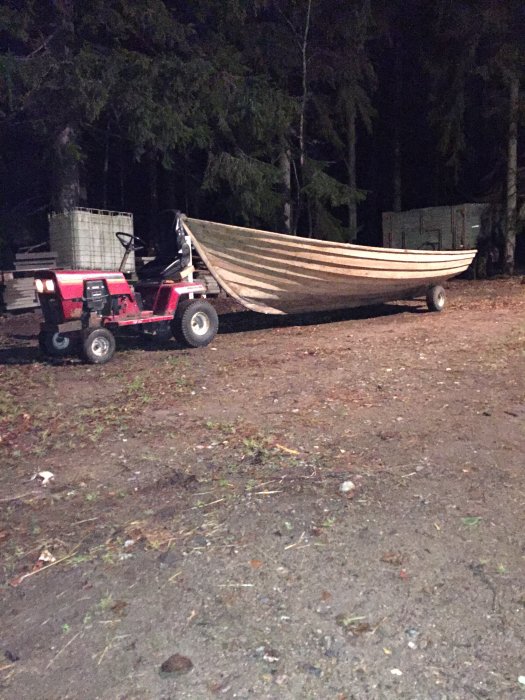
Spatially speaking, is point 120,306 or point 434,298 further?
point 434,298

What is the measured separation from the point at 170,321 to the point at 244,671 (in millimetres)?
6571

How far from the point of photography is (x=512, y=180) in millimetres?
16859

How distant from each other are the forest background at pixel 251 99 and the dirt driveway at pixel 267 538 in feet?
15.3

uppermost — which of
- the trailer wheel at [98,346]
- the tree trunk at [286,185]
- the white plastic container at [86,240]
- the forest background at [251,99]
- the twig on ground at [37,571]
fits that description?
the forest background at [251,99]

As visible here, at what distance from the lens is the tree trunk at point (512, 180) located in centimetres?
1638

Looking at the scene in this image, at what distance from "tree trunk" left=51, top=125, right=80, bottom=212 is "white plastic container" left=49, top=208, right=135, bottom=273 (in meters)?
0.41

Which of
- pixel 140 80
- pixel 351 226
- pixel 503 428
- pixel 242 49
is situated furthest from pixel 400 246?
pixel 503 428

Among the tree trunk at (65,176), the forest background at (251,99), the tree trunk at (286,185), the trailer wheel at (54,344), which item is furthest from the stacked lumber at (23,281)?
the tree trunk at (286,185)

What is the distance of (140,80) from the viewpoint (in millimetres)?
11398

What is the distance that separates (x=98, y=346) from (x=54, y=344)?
75 centimetres

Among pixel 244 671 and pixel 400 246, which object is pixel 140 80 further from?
pixel 244 671

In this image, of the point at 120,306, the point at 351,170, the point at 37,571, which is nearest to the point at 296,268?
the point at 120,306

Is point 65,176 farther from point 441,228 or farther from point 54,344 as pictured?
point 441,228

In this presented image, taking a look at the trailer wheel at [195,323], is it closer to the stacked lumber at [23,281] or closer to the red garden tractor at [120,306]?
the red garden tractor at [120,306]
